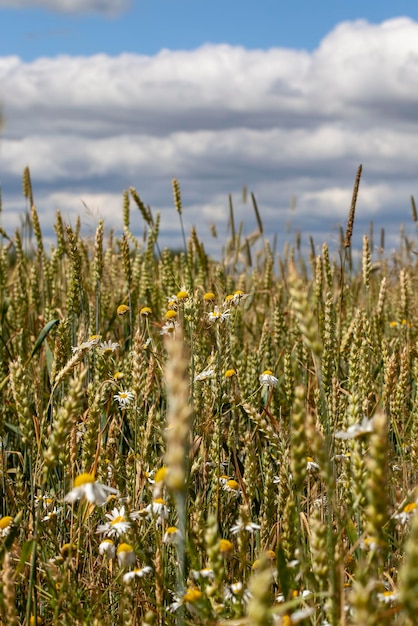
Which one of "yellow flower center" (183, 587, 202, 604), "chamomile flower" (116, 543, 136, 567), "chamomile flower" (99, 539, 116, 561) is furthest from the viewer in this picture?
"chamomile flower" (99, 539, 116, 561)

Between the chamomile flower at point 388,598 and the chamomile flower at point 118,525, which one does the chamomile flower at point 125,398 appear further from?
the chamomile flower at point 388,598

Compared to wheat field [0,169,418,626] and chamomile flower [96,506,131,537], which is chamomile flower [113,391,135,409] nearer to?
wheat field [0,169,418,626]

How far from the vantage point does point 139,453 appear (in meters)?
2.25

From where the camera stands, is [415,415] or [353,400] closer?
[353,400]

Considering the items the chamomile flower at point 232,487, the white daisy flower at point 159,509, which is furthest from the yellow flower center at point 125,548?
the chamomile flower at point 232,487

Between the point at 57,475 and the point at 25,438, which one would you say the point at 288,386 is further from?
the point at 25,438

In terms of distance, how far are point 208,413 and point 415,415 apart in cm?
74

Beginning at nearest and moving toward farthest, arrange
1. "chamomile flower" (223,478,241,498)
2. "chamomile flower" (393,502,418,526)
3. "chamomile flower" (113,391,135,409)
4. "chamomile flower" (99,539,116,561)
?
1. "chamomile flower" (393,502,418,526)
2. "chamomile flower" (99,539,116,561)
3. "chamomile flower" (223,478,241,498)
4. "chamomile flower" (113,391,135,409)

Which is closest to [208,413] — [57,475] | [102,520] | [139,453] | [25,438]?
[139,453]

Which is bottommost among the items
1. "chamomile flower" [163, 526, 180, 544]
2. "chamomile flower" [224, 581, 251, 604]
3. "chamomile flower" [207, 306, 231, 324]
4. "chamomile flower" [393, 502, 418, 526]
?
"chamomile flower" [163, 526, 180, 544]

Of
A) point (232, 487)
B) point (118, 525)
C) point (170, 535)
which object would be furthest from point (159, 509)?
point (232, 487)

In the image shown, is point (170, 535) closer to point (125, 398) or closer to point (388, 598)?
A: point (388, 598)

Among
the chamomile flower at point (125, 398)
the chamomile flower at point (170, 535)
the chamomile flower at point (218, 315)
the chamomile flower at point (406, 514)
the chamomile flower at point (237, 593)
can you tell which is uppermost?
the chamomile flower at point (218, 315)

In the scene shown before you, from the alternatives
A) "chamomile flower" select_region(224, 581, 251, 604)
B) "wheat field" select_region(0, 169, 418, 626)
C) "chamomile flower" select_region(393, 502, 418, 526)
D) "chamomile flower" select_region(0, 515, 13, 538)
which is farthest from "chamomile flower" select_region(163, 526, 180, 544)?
"chamomile flower" select_region(393, 502, 418, 526)
